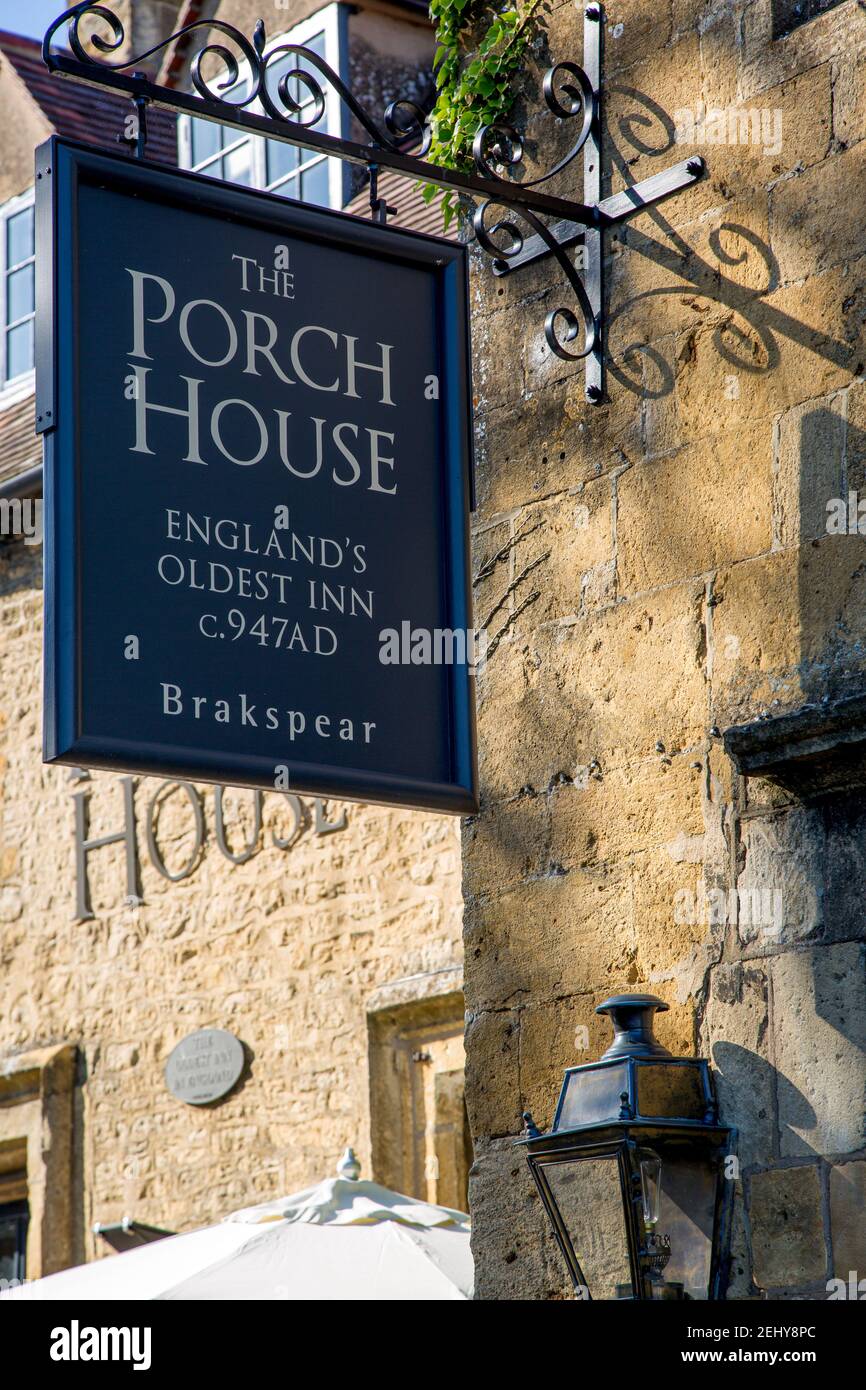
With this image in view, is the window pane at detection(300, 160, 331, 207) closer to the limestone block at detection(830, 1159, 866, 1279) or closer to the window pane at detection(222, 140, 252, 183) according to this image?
the window pane at detection(222, 140, 252, 183)

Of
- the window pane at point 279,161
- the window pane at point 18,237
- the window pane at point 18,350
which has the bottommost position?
the window pane at point 18,350

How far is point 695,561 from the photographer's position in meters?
4.34

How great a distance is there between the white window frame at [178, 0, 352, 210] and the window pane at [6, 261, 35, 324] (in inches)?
62.9

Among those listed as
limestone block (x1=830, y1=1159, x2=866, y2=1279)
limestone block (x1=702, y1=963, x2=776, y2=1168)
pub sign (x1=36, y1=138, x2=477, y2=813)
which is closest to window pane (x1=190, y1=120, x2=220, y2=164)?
pub sign (x1=36, y1=138, x2=477, y2=813)

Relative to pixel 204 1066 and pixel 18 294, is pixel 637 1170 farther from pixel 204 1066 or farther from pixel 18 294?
pixel 18 294

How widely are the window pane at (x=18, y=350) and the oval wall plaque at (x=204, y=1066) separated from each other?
14.8 ft

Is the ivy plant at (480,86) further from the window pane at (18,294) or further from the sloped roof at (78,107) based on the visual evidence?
the window pane at (18,294)

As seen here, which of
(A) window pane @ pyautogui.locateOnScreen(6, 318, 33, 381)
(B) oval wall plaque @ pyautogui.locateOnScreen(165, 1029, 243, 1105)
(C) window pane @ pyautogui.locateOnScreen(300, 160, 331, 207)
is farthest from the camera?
(A) window pane @ pyautogui.locateOnScreen(6, 318, 33, 381)

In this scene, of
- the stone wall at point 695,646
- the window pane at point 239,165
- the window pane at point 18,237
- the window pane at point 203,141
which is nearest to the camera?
the stone wall at point 695,646

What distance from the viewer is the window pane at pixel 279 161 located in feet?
35.6

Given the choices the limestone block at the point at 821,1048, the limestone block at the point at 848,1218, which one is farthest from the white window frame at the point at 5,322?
the limestone block at the point at 848,1218

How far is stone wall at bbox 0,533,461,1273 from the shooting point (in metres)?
9.25

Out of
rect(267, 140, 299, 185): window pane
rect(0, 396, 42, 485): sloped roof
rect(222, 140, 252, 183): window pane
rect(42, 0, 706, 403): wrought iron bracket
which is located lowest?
rect(42, 0, 706, 403): wrought iron bracket

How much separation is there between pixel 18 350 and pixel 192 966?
14.1ft
